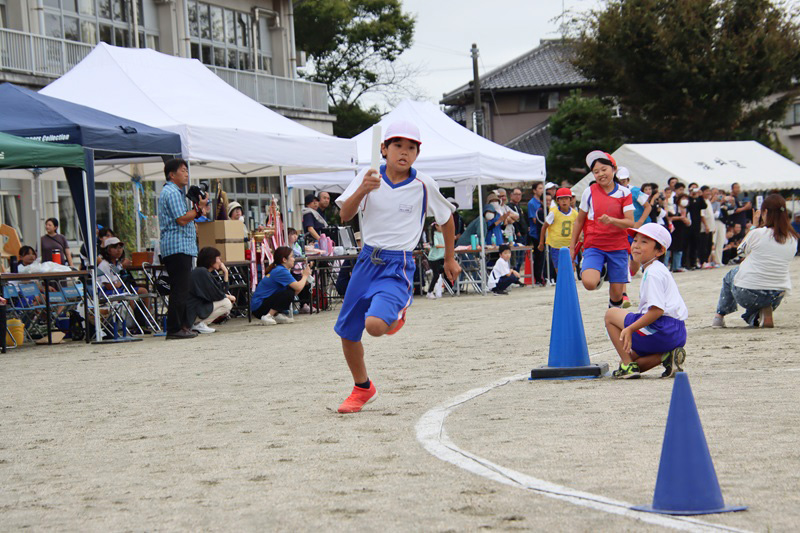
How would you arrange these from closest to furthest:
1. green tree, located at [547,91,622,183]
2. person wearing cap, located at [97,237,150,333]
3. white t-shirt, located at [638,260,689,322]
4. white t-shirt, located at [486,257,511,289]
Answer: white t-shirt, located at [638,260,689,322] → person wearing cap, located at [97,237,150,333] → white t-shirt, located at [486,257,511,289] → green tree, located at [547,91,622,183]

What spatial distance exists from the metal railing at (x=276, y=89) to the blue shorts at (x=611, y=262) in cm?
2327

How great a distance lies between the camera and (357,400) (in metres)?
7.27

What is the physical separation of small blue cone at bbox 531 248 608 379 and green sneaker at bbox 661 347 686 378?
503mm

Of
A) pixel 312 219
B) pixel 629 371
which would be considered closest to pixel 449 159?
pixel 312 219

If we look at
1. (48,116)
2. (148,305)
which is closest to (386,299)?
(48,116)

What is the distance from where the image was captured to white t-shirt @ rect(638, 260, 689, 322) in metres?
8.05

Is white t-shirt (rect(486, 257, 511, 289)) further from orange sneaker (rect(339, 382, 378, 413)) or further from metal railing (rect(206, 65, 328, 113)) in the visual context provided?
metal railing (rect(206, 65, 328, 113))

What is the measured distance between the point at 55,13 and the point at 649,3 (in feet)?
82.6

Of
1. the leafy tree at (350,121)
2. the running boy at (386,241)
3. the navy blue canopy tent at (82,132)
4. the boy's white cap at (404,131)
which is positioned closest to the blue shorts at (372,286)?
the running boy at (386,241)

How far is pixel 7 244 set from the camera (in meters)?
16.0

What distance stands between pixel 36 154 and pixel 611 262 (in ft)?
21.5

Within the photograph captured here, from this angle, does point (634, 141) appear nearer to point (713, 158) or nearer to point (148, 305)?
point (713, 158)

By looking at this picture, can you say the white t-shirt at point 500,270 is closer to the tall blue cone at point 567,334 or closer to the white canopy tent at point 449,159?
the white canopy tent at point 449,159

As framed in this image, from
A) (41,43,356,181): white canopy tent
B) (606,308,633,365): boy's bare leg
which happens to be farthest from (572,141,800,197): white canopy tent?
(606,308,633,365): boy's bare leg
